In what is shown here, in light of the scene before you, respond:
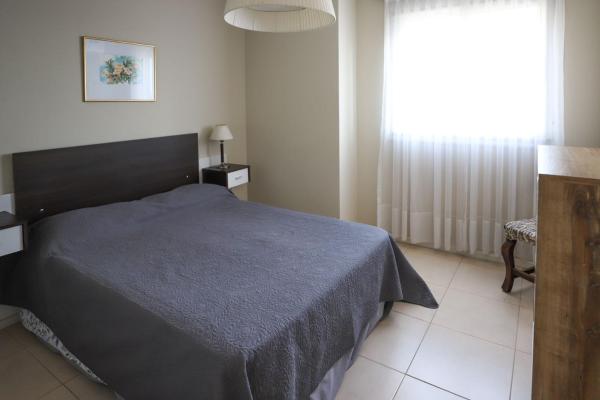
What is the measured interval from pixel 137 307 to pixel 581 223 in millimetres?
1544

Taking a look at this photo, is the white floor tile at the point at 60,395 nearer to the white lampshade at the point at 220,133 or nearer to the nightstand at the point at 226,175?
the nightstand at the point at 226,175

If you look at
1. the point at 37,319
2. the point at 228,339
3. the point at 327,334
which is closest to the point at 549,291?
the point at 327,334

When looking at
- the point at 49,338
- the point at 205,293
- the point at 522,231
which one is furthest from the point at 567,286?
the point at 49,338

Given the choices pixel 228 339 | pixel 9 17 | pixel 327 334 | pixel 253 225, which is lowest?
pixel 327 334

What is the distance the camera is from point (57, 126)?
2.53m

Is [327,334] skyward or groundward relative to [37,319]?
skyward

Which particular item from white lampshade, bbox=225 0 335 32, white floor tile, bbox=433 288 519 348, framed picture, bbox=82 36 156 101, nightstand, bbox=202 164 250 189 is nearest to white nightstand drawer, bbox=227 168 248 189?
nightstand, bbox=202 164 250 189

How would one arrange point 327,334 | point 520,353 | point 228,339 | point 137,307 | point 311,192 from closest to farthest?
point 228,339 → point 137,307 → point 327,334 → point 520,353 → point 311,192

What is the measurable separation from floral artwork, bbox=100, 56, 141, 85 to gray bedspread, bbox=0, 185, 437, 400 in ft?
3.01

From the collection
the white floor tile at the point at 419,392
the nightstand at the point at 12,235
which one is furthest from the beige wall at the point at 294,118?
the nightstand at the point at 12,235

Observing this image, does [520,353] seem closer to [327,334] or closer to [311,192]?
[327,334]

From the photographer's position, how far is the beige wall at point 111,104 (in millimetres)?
2309

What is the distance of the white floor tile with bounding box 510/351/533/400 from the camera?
6.00 feet

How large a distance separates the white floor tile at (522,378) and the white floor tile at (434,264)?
0.88m
